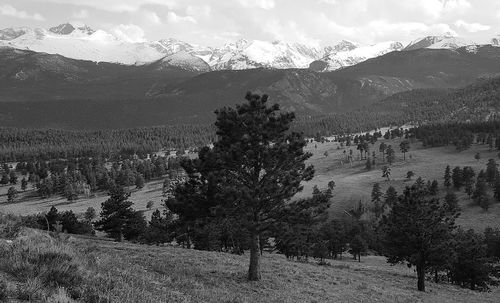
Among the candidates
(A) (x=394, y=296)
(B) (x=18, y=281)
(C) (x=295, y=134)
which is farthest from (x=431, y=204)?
(B) (x=18, y=281)

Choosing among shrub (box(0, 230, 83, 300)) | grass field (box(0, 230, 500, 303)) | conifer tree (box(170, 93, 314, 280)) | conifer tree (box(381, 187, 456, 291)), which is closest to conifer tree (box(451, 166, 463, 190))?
grass field (box(0, 230, 500, 303))

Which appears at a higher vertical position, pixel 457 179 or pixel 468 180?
pixel 468 180

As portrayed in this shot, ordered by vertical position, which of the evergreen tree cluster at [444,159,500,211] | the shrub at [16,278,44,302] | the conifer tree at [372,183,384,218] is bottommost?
the conifer tree at [372,183,384,218]

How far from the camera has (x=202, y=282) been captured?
2275 centimetres

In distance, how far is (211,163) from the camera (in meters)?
28.8

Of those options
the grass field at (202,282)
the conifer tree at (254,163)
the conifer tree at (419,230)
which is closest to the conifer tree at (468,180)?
the grass field at (202,282)

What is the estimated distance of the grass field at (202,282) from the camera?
602 inches

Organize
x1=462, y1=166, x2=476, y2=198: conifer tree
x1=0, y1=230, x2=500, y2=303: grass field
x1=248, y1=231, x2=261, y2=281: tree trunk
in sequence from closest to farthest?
x1=0, y1=230, x2=500, y2=303: grass field → x1=248, y1=231, x2=261, y2=281: tree trunk → x1=462, y1=166, x2=476, y2=198: conifer tree

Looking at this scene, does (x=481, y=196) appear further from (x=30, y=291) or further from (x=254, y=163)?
(x=30, y=291)

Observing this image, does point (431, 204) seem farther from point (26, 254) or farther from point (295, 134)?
point (26, 254)

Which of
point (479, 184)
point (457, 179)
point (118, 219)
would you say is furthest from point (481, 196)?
point (118, 219)

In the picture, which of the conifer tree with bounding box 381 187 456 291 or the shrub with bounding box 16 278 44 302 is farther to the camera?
the conifer tree with bounding box 381 187 456 291

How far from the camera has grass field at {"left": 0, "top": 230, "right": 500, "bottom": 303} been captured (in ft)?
50.2

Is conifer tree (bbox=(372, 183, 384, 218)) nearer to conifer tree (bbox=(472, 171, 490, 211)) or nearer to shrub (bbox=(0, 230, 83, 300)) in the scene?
conifer tree (bbox=(472, 171, 490, 211))
